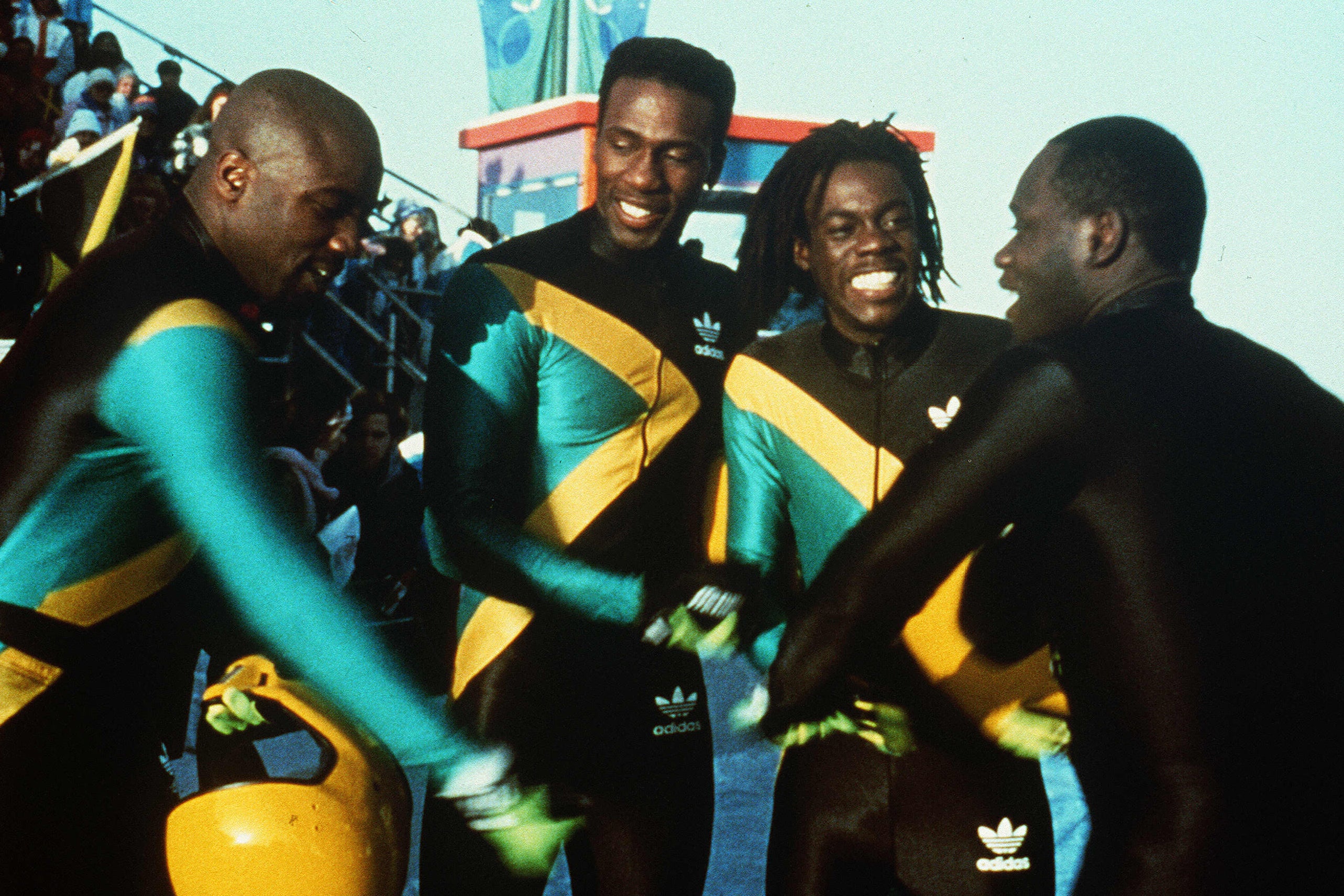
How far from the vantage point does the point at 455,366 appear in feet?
7.54

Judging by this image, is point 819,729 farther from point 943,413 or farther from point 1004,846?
point 943,413

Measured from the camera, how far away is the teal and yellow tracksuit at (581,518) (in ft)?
7.43

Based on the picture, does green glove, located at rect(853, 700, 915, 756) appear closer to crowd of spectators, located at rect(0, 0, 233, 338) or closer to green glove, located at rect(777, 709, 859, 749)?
green glove, located at rect(777, 709, 859, 749)

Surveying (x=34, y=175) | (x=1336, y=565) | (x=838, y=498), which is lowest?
(x=34, y=175)

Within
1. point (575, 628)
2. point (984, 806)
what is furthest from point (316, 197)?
point (984, 806)

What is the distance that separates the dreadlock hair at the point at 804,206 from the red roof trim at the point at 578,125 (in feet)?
20.0

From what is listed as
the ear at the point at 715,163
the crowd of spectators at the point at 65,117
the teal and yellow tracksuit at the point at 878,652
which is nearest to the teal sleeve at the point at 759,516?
the teal and yellow tracksuit at the point at 878,652

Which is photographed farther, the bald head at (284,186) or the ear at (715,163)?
the ear at (715,163)

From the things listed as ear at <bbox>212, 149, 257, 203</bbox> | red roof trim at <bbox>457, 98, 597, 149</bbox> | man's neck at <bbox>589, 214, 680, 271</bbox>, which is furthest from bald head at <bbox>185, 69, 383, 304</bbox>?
red roof trim at <bbox>457, 98, 597, 149</bbox>

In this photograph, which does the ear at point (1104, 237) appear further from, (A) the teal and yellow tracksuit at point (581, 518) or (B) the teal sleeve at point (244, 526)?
(B) the teal sleeve at point (244, 526)

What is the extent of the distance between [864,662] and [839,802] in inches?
10.8

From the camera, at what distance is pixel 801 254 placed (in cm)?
256

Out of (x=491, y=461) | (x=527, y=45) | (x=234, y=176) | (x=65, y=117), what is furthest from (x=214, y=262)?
(x=527, y=45)

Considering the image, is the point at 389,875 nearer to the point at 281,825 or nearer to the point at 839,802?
the point at 281,825
